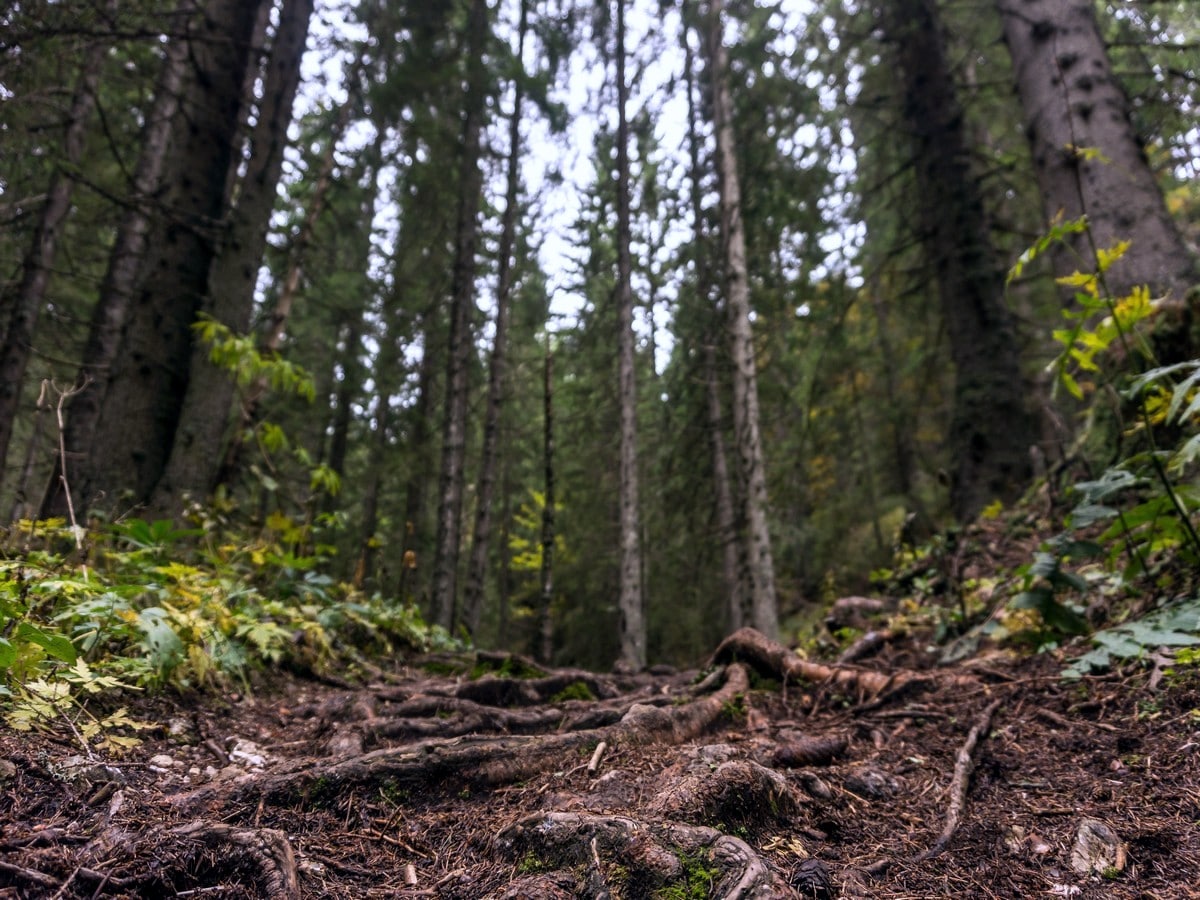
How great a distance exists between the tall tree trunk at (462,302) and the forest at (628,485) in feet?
0.37

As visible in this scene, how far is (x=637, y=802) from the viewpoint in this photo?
2.08 metres

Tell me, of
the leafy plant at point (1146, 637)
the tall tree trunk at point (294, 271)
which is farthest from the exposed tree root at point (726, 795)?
the tall tree trunk at point (294, 271)

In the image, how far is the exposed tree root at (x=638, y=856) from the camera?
1563 mm

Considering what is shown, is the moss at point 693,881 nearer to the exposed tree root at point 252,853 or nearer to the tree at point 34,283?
the exposed tree root at point 252,853

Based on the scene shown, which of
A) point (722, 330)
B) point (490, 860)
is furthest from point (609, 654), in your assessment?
point (490, 860)

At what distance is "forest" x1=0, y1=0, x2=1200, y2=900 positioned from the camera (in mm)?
1922

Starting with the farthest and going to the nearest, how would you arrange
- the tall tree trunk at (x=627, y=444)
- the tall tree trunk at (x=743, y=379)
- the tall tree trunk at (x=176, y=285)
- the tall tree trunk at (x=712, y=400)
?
the tall tree trunk at (x=712, y=400), the tall tree trunk at (x=627, y=444), the tall tree trunk at (x=743, y=379), the tall tree trunk at (x=176, y=285)

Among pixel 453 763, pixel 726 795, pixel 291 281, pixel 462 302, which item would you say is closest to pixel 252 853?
pixel 453 763

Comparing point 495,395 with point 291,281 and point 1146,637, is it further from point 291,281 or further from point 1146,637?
point 1146,637

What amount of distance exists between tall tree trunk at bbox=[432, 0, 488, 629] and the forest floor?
7858mm

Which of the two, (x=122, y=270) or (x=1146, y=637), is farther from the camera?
(x=122, y=270)

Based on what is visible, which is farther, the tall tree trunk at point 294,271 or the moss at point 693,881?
the tall tree trunk at point 294,271

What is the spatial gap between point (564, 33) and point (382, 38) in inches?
236

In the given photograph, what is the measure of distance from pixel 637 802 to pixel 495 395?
10.6 meters
